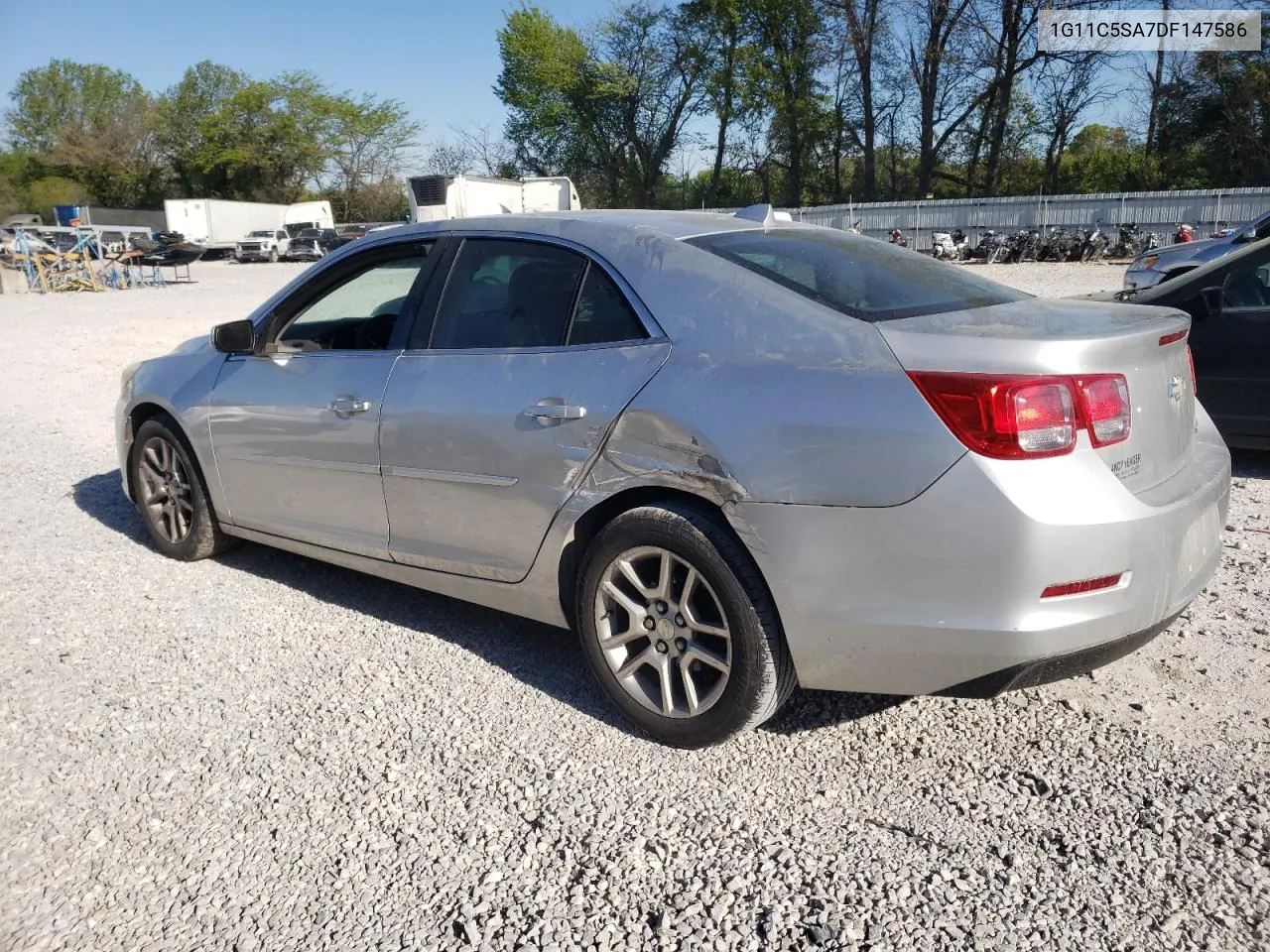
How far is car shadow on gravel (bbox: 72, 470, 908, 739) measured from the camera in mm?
3355

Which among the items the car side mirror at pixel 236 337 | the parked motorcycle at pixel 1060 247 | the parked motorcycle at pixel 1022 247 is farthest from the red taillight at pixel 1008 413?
the parked motorcycle at pixel 1060 247

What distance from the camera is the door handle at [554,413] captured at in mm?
3148

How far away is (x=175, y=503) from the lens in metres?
5.00

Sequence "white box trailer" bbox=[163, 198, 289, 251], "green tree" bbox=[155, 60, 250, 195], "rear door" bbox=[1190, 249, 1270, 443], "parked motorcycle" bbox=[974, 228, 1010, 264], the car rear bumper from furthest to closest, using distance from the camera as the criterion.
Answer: "green tree" bbox=[155, 60, 250, 195] → "white box trailer" bbox=[163, 198, 289, 251] → "parked motorcycle" bbox=[974, 228, 1010, 264] → "rear door" bbox=[1190, 249, 1270, 443] → the car rear bumper

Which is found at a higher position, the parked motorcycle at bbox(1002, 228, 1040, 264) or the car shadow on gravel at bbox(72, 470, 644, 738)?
the parked motorcycle at bbox(1002, 228, 1040, 264)

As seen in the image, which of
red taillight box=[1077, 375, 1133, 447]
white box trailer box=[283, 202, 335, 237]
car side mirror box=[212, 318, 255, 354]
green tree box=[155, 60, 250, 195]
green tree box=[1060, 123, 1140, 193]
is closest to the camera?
red taillight box=[1077, 375, 1133, 447]

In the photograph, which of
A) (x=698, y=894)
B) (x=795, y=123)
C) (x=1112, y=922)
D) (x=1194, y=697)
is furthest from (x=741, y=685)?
(x=795, y=123)

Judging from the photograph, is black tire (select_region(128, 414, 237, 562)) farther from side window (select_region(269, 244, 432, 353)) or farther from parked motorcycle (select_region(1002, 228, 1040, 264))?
parked motorcycle (select_region(1002, 228, 1040, 264))

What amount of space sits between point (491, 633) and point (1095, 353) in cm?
251

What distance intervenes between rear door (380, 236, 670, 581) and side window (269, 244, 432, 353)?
30 cm

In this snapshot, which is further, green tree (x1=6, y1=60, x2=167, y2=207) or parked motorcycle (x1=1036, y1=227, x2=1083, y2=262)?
green tree (x1=6, y1=60, x2=167, y2=207)

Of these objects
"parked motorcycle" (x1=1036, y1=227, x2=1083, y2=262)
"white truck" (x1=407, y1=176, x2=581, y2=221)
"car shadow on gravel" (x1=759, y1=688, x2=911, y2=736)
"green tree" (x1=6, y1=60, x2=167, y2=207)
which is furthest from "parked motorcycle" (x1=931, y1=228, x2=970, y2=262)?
"green tree" (x1=6, y1=60, x2=167, y2=207)

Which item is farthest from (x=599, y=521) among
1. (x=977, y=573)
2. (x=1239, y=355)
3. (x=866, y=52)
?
(x=866, y=52)

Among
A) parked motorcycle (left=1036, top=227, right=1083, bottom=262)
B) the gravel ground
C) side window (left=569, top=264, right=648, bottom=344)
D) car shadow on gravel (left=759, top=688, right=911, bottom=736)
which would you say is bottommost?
car shadow on gravel (left=759, top=688, right=911, bottom=736)
